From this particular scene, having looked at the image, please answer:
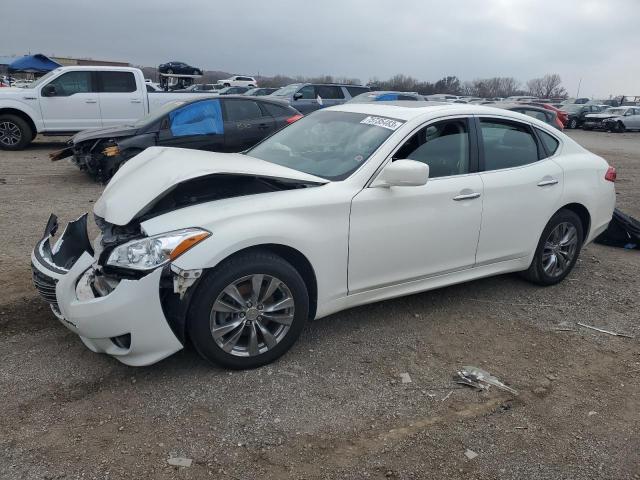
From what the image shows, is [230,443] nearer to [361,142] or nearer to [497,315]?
[361,142]

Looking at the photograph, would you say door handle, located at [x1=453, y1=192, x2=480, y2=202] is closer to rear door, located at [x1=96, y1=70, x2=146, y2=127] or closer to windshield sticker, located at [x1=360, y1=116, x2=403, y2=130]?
windshield sticker, located at [x1=360, y1=116, x2=403, y2=130]

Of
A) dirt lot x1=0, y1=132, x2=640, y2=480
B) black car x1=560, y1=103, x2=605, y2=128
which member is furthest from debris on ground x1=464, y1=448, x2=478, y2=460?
black car x1=560, y1=103, x2=605, y2=128

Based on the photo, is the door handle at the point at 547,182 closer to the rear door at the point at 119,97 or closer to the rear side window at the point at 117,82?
the rear door at the point at 119,97

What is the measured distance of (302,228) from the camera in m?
3.31

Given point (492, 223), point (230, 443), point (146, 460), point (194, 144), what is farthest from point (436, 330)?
point (194, 144)

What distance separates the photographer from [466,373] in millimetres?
3453

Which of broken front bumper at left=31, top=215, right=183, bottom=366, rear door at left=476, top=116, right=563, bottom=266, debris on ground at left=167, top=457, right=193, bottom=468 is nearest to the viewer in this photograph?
debris on ground at left=167, top=457, right=193, bottom=468

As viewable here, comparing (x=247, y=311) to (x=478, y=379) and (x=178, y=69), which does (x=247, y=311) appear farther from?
(x=178, y=69)

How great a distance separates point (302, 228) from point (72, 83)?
10996 mm

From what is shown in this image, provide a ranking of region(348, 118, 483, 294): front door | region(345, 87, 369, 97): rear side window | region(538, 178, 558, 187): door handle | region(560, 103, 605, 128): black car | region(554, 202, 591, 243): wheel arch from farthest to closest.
Result: 1. region(560, 103, 605, 128): black car
2. region(345, 87, 369, 97): rear side window
3. region(554, 202, 591, 243): wheel arch
4. region(538, 178, 558, 187): door handle
5. region(348, 118, 483, 294): front door

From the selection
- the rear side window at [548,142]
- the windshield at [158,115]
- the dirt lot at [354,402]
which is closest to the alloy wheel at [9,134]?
the windshield at [158,115]

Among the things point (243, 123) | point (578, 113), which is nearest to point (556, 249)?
point (243, 123)

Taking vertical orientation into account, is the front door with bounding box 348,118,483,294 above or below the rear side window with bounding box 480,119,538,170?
below

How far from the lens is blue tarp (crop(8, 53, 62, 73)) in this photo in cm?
2552
